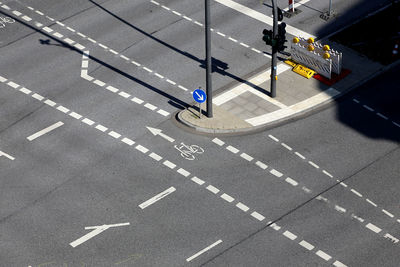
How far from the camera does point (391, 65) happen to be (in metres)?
48.3

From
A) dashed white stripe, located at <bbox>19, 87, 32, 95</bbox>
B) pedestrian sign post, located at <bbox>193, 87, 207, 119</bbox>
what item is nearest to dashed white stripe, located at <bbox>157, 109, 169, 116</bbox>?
pedestrian sign post, located at <bbox>193, 87, 207, 119</bbox>

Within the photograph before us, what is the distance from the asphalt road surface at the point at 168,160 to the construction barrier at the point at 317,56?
2.18m

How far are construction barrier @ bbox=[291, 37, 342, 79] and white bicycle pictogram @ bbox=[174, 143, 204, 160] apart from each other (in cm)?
1043

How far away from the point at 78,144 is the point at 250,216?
36.7ft

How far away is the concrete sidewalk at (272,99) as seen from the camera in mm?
43938

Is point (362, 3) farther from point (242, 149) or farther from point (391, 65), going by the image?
point (242, 149)

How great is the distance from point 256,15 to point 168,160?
659 inches

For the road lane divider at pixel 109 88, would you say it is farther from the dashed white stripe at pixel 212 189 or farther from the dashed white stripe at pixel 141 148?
the dashed white stripe at pixel 212 189

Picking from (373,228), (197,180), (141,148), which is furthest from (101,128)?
(373,228)

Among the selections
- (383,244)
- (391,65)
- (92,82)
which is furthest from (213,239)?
(391,65)

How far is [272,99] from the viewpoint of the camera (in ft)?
151

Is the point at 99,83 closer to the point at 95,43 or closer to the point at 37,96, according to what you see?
the point at 37,96

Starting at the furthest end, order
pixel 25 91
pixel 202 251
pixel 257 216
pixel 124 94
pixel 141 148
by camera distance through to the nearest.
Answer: pixel 25 91, pixel 124 94, pixel 141 148, pixel 257 216, pixel 202 251

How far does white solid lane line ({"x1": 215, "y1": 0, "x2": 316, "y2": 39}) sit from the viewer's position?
169 ft
